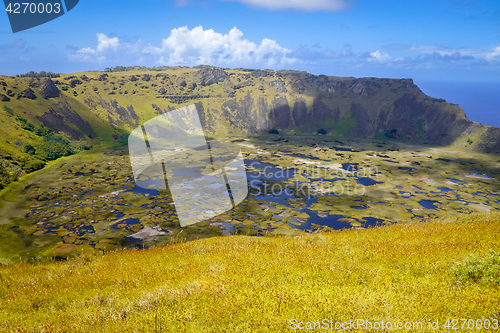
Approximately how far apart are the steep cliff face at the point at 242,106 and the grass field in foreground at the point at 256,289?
3913 inches

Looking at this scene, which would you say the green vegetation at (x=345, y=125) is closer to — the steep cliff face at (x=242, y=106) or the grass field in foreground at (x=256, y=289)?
the steep cliff face at (x=242, y=106)

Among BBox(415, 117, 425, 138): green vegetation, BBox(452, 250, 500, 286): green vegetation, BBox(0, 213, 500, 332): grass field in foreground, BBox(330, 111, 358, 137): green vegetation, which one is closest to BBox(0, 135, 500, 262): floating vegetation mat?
BBox(0, 213, 500, 332): grass field in foreground

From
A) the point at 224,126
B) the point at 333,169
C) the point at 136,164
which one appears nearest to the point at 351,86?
the point at 224,126

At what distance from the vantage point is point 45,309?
9023mm

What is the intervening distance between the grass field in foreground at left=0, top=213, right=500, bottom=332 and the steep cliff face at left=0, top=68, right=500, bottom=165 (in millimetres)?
99381

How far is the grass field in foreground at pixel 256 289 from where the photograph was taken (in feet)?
23.3

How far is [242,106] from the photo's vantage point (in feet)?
562

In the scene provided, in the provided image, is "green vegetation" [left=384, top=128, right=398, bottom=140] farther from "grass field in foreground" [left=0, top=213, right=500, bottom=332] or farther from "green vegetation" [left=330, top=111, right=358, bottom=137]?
"grass field in foreground" [left=0, top=213, right=500, bottom=332]

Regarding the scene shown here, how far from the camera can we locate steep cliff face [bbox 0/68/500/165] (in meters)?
111

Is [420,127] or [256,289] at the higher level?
[420,127]

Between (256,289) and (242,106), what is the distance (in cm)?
16818

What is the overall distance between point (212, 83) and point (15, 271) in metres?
194

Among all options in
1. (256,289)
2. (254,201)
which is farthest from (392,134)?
(256,289)

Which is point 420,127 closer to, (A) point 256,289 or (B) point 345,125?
(B) point 345,125
